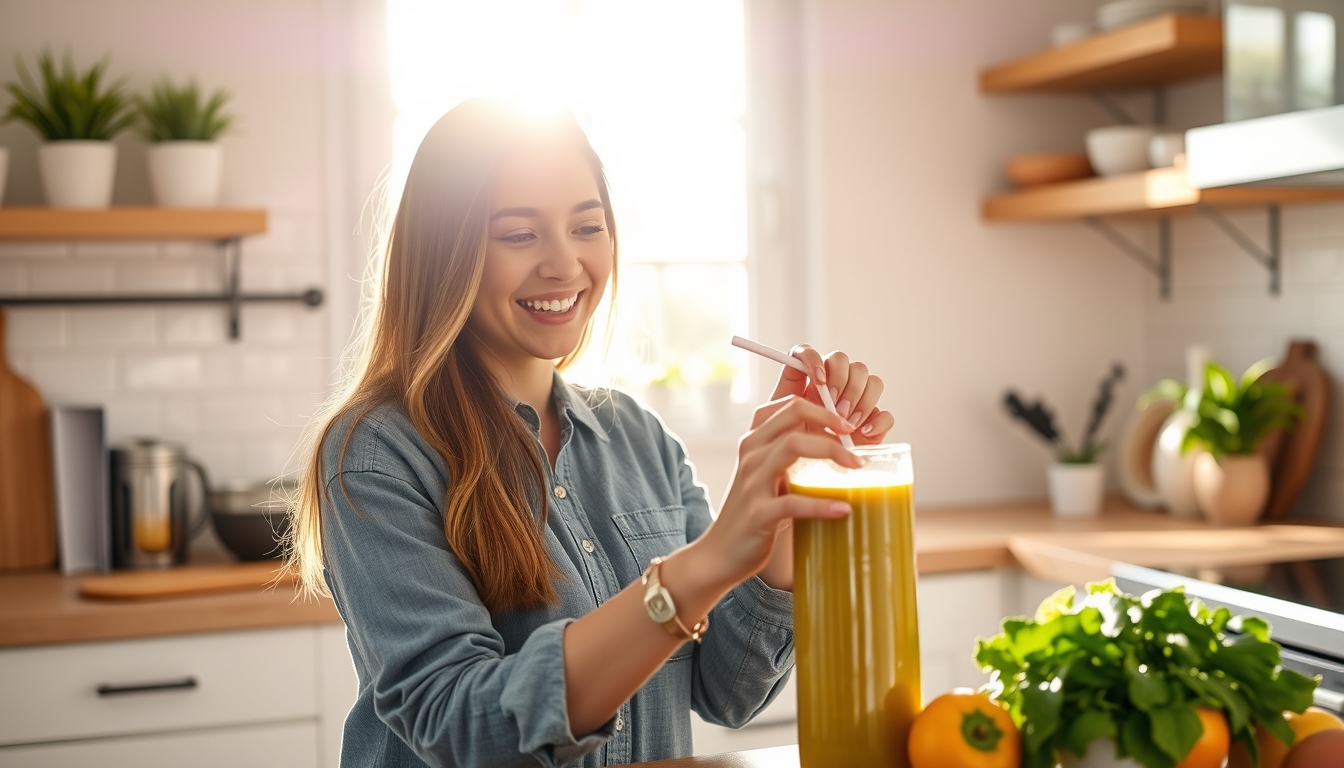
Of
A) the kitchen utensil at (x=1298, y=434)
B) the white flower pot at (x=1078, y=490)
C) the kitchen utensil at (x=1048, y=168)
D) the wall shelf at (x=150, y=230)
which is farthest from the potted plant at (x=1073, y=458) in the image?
the wall shelf at (x=150, y=230)

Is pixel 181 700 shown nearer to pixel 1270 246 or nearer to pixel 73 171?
pixel 73 171

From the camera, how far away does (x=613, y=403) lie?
1.68m

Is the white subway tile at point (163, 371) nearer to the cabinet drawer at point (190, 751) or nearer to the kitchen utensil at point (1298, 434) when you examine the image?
the cabinet drawer at point (190, 751)

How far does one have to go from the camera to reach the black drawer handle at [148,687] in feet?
7.54

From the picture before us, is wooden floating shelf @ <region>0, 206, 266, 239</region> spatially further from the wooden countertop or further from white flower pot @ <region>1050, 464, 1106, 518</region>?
white flower pot @ <region>1050, 464, 1106, 518</region>

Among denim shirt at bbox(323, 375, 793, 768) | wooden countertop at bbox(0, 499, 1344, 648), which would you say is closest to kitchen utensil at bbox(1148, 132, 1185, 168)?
wooden countertop at bbox(0, 499, 1344, 648)

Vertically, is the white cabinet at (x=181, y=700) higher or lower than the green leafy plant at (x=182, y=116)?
lower

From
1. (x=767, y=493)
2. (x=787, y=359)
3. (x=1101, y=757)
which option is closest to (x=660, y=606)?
(x=767, y=493)

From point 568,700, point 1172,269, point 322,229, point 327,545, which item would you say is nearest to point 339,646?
point 322,229

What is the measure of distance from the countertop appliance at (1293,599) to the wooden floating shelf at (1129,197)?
704 millimetres

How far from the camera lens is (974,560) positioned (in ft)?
8.89

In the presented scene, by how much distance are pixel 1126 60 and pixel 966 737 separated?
238 centimetres

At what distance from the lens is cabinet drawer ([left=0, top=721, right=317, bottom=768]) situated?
7.51ft

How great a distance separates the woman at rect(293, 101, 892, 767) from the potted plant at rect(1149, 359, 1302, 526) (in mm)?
1676
